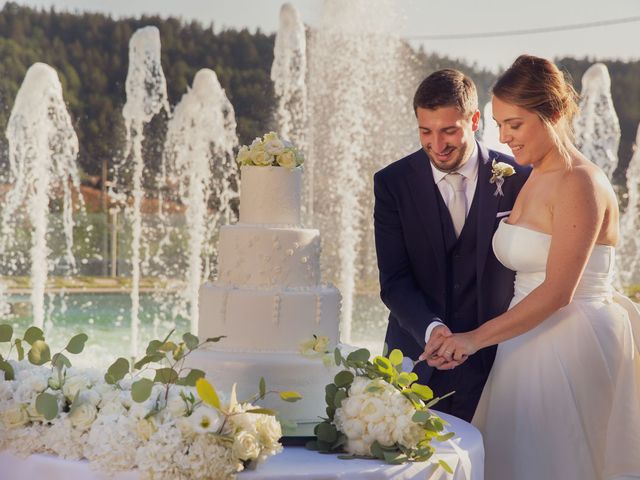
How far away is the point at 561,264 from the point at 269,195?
1.10 m

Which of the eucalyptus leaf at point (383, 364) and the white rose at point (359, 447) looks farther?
the eucalyptus leaf at point (383, 364)

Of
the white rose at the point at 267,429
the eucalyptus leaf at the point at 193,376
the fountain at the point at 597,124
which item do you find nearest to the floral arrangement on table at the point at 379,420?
the white rose at the point at 267,429

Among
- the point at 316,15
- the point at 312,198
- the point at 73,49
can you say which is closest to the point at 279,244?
the point at 316,15

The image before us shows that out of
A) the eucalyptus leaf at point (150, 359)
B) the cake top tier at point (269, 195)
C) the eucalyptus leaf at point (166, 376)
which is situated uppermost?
the cake top tier at point (269, 195)

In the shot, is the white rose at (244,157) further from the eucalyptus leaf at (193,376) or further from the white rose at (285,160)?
the eucalyptus leaf at (193,376)

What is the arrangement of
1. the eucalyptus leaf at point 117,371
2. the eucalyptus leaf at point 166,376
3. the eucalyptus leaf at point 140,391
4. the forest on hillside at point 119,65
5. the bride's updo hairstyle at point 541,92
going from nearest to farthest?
the eucalyptus leaf at point 140,391 → the eucalyptus leaf at point 166,376 → the eucalyptus leaf at point 117,371 → the bride's updo hairstyle at point 541,92 → the forest on hillside at point 119,65

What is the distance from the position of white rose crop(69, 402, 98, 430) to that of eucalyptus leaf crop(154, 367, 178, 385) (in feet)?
0.68

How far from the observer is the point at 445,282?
181 inches

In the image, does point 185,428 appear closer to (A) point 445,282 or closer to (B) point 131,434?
(B) point 131,434

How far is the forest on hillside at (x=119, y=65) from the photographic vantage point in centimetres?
2292

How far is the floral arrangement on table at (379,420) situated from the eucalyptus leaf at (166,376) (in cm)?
51

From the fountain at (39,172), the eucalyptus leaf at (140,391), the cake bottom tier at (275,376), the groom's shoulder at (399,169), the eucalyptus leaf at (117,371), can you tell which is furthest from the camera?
the fountain at (39,172)

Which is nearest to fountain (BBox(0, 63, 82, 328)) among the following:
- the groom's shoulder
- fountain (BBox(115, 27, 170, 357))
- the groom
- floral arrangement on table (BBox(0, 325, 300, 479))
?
fountain (BBox(115, 27, 170, 357))

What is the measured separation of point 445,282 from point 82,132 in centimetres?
1916
